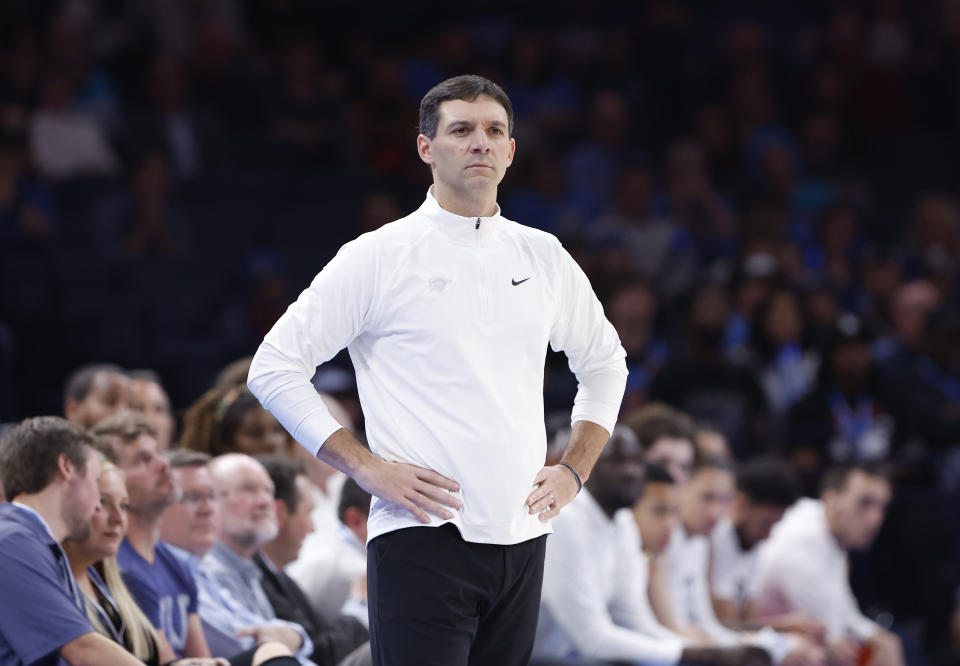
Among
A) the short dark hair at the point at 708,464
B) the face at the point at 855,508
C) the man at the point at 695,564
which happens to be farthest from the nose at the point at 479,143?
the face at the point at 855,508

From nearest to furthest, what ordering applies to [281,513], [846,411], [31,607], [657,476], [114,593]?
[31,607], [114,593], [281,513], [657,476], [846,411]

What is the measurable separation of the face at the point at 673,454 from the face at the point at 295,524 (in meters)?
1.57

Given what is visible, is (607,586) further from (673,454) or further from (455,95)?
(455,95)

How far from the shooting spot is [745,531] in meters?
7.01

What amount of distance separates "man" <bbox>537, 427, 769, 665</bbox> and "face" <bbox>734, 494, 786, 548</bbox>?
133cm

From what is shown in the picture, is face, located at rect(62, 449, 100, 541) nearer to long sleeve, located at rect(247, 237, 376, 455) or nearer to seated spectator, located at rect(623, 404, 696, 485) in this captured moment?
long sleeve, located at rect(247, 237, 376, 455)

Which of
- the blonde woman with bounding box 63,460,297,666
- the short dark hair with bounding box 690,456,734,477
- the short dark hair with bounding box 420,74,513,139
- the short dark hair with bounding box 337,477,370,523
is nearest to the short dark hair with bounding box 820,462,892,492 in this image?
the short dark hair with bounding box 690,456,734,477

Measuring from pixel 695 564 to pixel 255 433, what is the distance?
210 cm

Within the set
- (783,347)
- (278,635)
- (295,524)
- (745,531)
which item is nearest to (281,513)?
(295,524)

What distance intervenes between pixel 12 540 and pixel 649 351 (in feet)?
18.0

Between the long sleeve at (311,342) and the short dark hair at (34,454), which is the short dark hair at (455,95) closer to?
the long sleeve at (311,342)

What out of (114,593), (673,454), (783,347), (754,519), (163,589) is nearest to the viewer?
(114,593)

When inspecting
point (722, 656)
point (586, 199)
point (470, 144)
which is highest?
point (586, 199)

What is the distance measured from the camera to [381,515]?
2977mm
